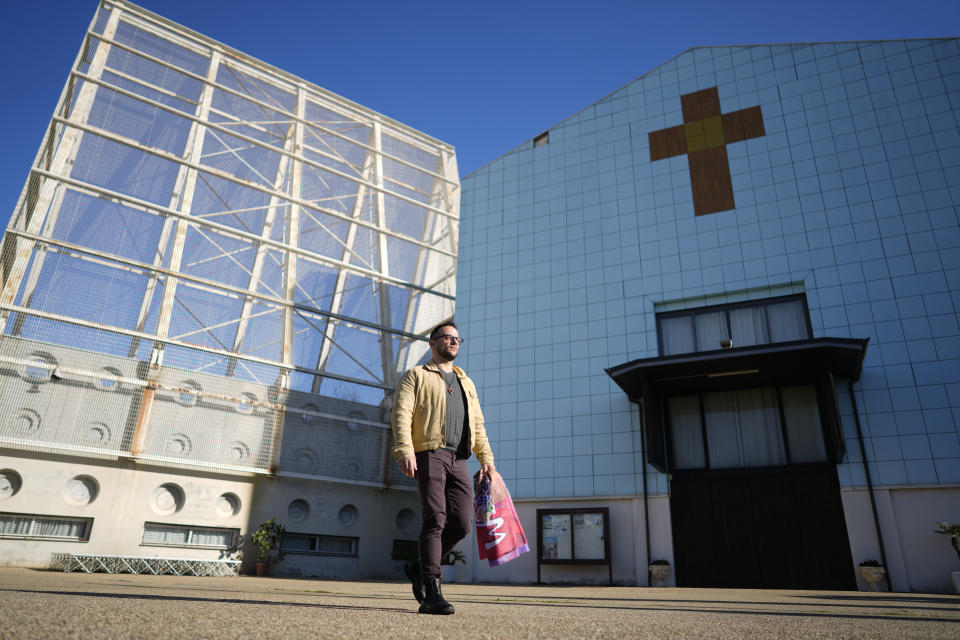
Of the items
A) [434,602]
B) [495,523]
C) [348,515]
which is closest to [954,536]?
[495,523]

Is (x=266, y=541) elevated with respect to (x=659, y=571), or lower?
elevated

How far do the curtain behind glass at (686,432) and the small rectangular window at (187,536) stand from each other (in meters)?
10.8

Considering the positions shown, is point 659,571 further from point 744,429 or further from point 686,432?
point 744,429

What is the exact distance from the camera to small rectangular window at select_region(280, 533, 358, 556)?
1572 cm

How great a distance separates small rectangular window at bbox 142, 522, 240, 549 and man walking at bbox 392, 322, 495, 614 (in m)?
13.1

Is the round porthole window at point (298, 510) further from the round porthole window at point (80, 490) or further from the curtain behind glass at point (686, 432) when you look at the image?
the curtain behind glass at point (686, 432)

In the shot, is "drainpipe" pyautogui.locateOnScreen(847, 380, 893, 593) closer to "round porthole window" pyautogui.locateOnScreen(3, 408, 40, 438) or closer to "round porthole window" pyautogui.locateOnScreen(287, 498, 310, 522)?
"round porthole window" pyautogui.locateOnScreen(287, 498, 310, 522)

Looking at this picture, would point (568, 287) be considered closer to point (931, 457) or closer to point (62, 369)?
point (931, 457)

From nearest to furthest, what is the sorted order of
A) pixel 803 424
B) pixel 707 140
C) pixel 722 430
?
pixel 803 424 < pixel 722 430 < pixel 707 140

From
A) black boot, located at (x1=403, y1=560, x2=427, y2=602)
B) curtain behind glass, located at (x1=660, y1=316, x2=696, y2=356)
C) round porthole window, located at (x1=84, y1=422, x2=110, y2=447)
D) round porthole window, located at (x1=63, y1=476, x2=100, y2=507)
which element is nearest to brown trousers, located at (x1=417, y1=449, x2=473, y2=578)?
black boot, located at (x1=403, y1=560, x2=427, y2=602)

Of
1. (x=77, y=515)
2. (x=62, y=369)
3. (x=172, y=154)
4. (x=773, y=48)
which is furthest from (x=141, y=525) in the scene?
(x=773, y=48)

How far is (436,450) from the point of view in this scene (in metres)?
3.41

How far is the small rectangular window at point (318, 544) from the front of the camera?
619 inches

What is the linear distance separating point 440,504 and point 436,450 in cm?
29
